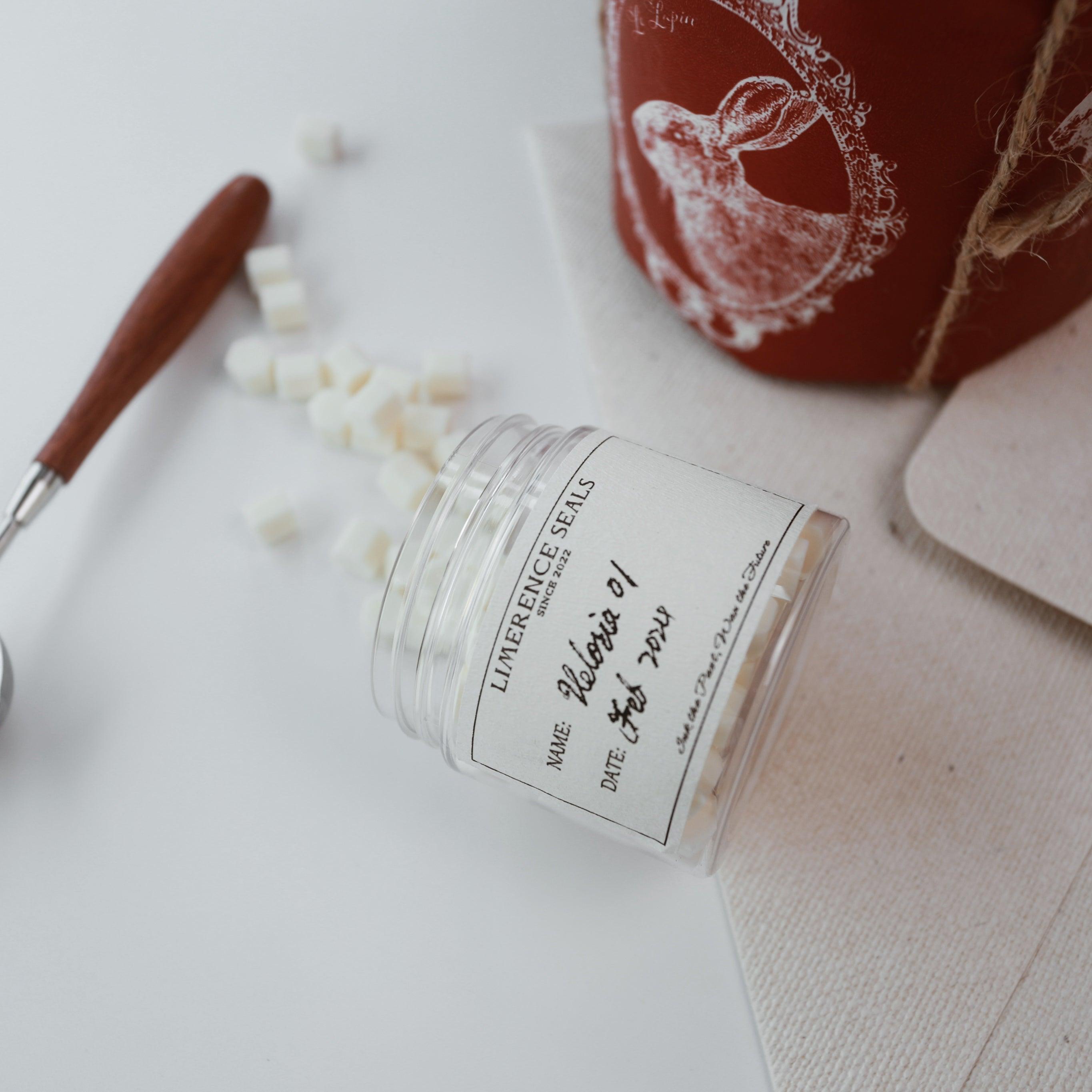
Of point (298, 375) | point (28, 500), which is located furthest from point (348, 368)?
point (28, 500)

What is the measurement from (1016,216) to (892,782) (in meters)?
0.28

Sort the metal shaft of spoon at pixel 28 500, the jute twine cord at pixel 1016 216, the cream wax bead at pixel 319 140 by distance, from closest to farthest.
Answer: the jute twine cord at pixel 1016 216
the metal shaft of spoon at pixel 28 500
the cream wax bead at pixel 319 140

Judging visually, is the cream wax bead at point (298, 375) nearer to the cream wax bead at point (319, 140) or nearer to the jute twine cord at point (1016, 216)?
the cream wax bead at point (319, 140)

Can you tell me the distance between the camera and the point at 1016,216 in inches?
18.0

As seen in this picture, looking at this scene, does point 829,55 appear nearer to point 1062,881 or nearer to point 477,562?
point 477,562

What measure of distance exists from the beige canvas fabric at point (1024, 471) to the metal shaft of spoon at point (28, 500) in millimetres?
470

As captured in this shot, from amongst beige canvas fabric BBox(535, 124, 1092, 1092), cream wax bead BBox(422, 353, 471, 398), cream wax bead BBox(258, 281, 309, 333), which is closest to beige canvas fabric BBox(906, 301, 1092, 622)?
beige canvas fabric BBox(535, 124, 1092, 1092)

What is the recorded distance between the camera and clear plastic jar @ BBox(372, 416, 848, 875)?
1.29 ft

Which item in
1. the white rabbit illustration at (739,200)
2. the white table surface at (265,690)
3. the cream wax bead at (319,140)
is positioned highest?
the white rabbit illustration at (739,200)

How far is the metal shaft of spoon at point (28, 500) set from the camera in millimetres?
537

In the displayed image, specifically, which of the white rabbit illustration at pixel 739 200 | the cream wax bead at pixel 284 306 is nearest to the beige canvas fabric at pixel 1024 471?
the white rabbit illustration at pixel 739 200

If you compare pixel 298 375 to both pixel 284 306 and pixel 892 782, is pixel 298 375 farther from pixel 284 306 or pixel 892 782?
pixel 892 782

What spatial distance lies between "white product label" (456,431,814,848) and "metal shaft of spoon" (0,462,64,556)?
28 centimetres

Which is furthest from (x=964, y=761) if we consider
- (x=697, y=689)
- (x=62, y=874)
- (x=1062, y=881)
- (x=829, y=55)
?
(x=62, y=874)
